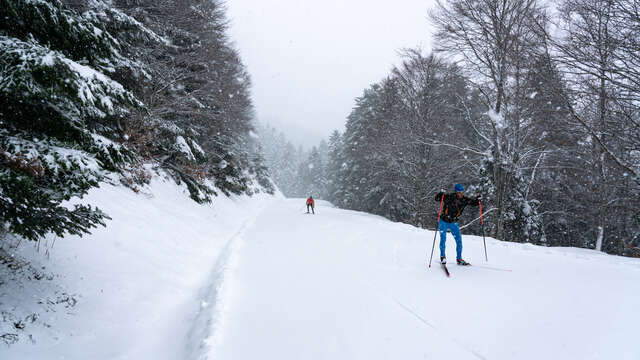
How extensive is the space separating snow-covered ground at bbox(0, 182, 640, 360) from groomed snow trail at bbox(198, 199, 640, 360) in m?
0.02

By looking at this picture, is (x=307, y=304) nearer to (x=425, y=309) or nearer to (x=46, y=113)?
(x=425, y=309)

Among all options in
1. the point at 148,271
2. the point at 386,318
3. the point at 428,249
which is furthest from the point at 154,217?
the point at 428,249

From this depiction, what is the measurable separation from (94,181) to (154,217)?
204 inches

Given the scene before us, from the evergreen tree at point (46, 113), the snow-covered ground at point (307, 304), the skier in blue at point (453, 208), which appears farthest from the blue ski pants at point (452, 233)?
the evergreen tree at point (46, 113)

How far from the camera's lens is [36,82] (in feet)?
8.18

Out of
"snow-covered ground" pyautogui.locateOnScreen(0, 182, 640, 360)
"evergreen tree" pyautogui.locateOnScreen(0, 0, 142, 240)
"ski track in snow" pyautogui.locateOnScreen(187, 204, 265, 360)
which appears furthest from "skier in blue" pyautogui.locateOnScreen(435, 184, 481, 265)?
"evergreen tree" pyautogui.locateOnScreen(0, 0, 142, 240)

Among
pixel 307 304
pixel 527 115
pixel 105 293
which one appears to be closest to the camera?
pixel 105 293

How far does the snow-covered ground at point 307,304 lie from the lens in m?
3.24

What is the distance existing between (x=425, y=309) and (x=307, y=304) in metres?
1.87

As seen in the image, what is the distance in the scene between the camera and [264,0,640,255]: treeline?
581cm

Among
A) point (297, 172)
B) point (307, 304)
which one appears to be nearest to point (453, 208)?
point (307, 304)

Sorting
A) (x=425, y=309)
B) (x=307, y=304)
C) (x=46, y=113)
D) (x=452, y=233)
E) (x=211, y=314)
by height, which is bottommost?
(x=211, y=314)

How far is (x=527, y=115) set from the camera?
9.77 meters

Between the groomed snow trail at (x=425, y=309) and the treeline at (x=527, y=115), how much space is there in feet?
12.3
